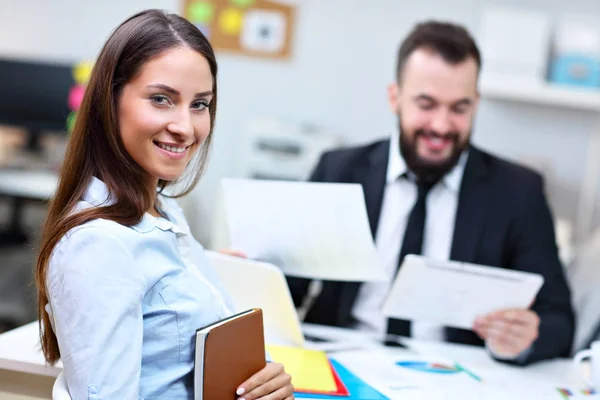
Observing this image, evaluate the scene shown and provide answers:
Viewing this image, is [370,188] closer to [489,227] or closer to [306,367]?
[489,227]

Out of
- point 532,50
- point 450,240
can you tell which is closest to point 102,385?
point 450,240

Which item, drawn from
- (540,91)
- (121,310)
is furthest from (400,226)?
(540,91)

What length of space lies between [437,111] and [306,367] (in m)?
0.90

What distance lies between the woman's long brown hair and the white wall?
2.56m

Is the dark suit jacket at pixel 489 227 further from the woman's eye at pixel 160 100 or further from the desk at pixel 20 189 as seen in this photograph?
the desk at pixel 20 189

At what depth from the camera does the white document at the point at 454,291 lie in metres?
1.61

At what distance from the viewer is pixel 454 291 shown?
5.46ft

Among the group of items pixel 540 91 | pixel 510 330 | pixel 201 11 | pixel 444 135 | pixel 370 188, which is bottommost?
pixel 510 330

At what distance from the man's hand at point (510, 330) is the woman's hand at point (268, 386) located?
0.62 metres

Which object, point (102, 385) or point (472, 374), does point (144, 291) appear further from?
point (472, 374)

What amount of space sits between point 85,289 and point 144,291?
0.29ft

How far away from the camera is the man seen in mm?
2033

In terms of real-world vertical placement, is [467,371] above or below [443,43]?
below

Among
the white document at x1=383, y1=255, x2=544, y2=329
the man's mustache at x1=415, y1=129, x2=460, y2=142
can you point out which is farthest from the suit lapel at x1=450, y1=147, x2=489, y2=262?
the white document at x1=383, y1=255, x2=544, y2=329
